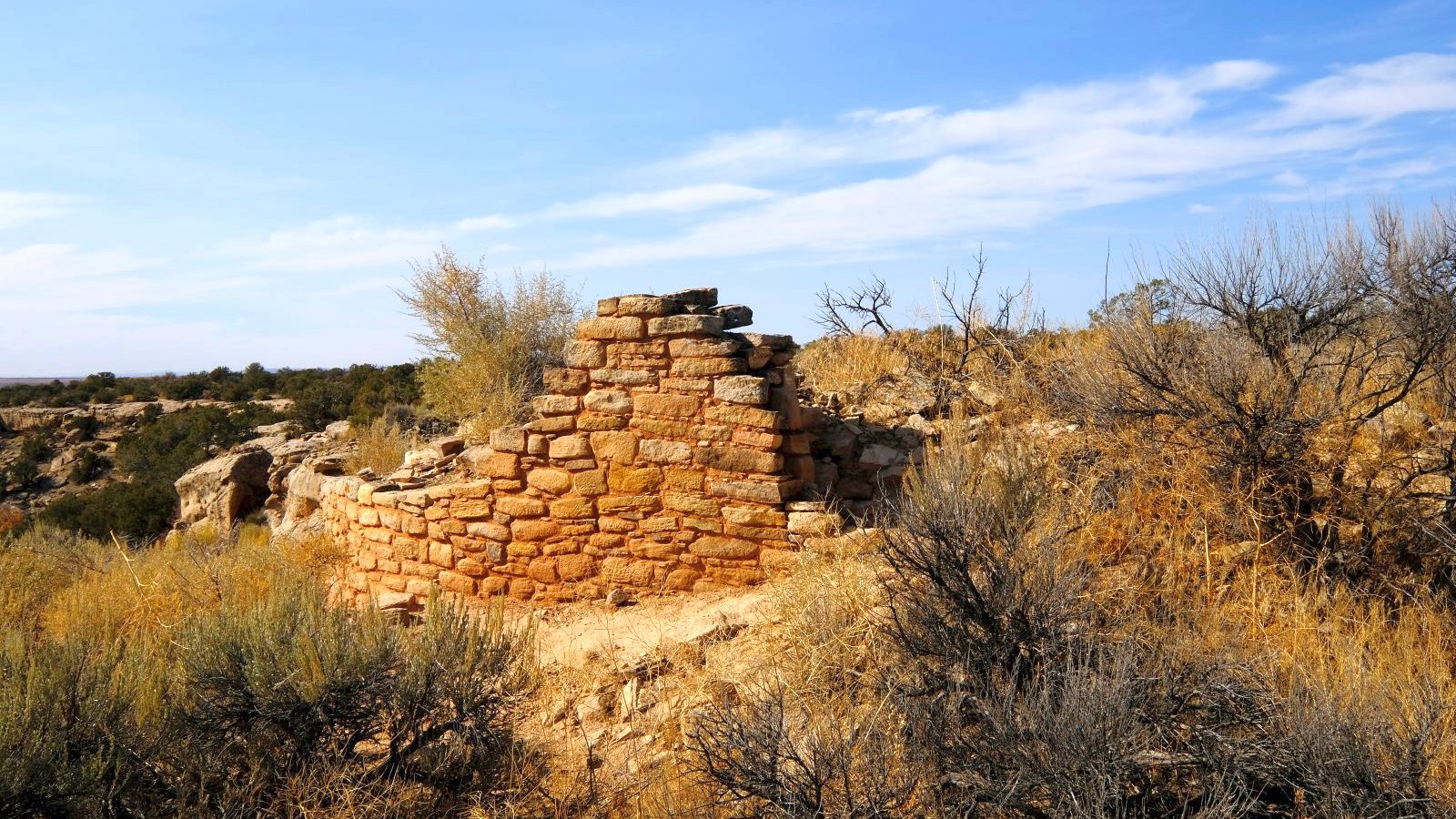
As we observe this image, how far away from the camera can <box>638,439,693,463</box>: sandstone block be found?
257 inches

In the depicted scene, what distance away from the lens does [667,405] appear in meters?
6.59

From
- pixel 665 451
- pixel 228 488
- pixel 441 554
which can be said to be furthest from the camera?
pixel 228 488

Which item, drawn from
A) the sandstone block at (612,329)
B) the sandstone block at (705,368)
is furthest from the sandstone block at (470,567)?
the sandstone block at (705,368)

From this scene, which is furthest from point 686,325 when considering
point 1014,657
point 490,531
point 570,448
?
point 1014,657

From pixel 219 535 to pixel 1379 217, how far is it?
11.6m

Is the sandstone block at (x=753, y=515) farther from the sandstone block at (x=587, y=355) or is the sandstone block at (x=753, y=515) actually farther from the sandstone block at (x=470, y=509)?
the sandstone block at (x=470, y=509)

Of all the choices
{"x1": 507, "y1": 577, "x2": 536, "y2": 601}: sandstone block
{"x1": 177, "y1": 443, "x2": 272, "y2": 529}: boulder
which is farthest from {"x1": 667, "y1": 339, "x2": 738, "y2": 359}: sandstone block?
{"x1": 177, "y1": 443, "x2": 272, "y2": 529}: boulder

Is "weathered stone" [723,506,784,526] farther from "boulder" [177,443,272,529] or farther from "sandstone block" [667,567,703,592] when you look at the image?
"boulder" [177,443,272,529]

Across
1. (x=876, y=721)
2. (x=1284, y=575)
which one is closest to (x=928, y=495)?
(x=876, y=721)

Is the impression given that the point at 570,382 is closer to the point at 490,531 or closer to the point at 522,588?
the point at 490,531

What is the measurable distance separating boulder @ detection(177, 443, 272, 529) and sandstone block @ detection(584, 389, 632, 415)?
7048 mm

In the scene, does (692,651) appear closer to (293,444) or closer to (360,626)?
(360,626)

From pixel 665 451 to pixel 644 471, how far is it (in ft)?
0.75

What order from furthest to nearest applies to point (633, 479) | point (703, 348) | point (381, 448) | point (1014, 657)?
point (381, 448) < point (633, 479) < point (703, 348) < point (1014, 657)
